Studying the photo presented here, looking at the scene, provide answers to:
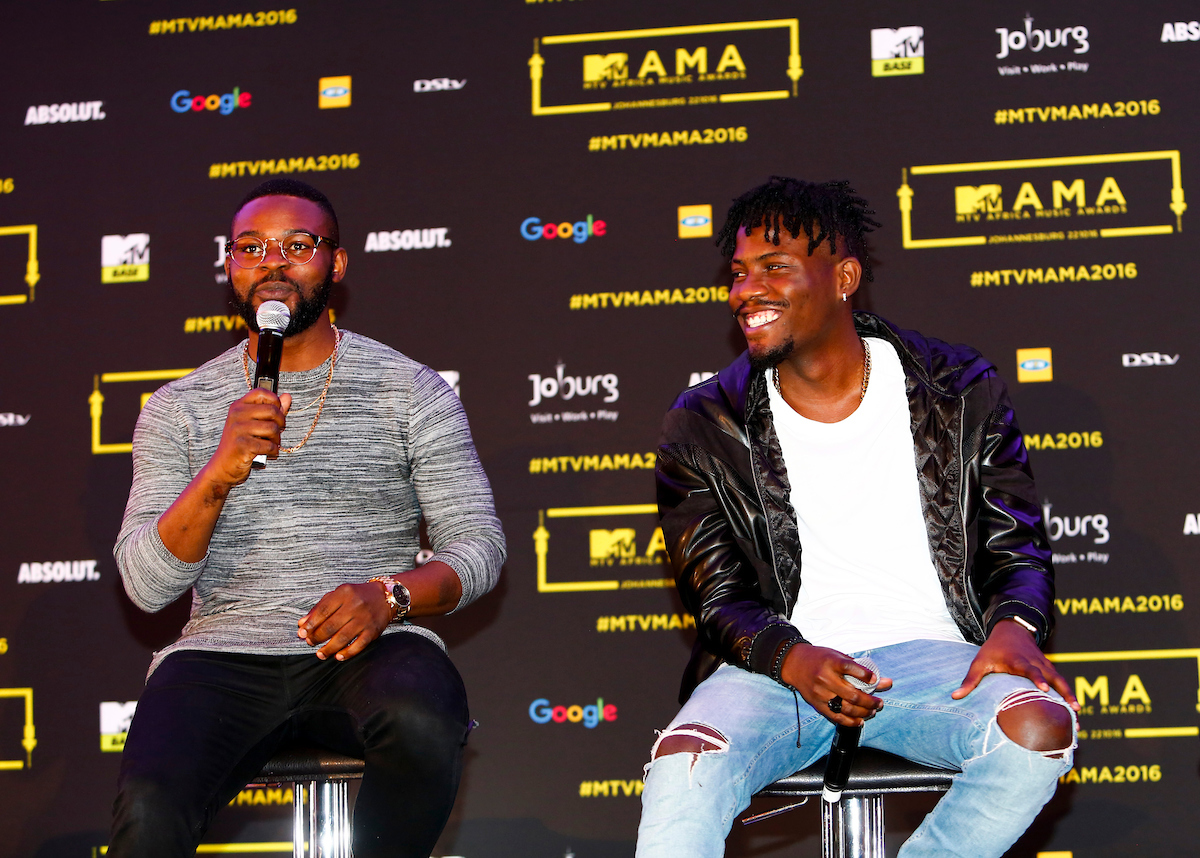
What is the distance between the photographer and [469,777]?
3.35 metres

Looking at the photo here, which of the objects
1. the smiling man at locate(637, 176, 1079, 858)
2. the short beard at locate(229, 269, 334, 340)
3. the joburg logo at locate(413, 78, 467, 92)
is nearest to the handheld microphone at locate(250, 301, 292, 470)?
the short beard at locate(229, 269, 334, 340)

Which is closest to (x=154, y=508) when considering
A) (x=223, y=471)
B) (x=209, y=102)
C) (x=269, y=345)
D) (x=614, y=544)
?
(x=223, y=471)

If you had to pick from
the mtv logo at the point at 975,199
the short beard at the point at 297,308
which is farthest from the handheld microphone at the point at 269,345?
the mtv logo at the point at 975,199

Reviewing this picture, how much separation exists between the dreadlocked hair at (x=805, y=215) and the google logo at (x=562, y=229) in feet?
3.94

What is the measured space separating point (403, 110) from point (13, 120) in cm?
143

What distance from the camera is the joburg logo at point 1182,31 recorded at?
10.8ft

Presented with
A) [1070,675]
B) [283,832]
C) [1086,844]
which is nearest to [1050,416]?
[1070,675]

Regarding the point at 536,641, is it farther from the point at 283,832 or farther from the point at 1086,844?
the point at 1086,844

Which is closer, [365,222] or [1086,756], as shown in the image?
[1086,756]

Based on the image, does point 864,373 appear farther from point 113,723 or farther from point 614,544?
point 113,723

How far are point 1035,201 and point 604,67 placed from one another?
4.73 feet

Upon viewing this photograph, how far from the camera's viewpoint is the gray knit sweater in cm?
207

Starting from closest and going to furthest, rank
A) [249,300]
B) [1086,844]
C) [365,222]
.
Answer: [249,300]
[1086,844]
[365,222]

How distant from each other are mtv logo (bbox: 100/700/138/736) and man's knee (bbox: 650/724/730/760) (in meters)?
2.41
